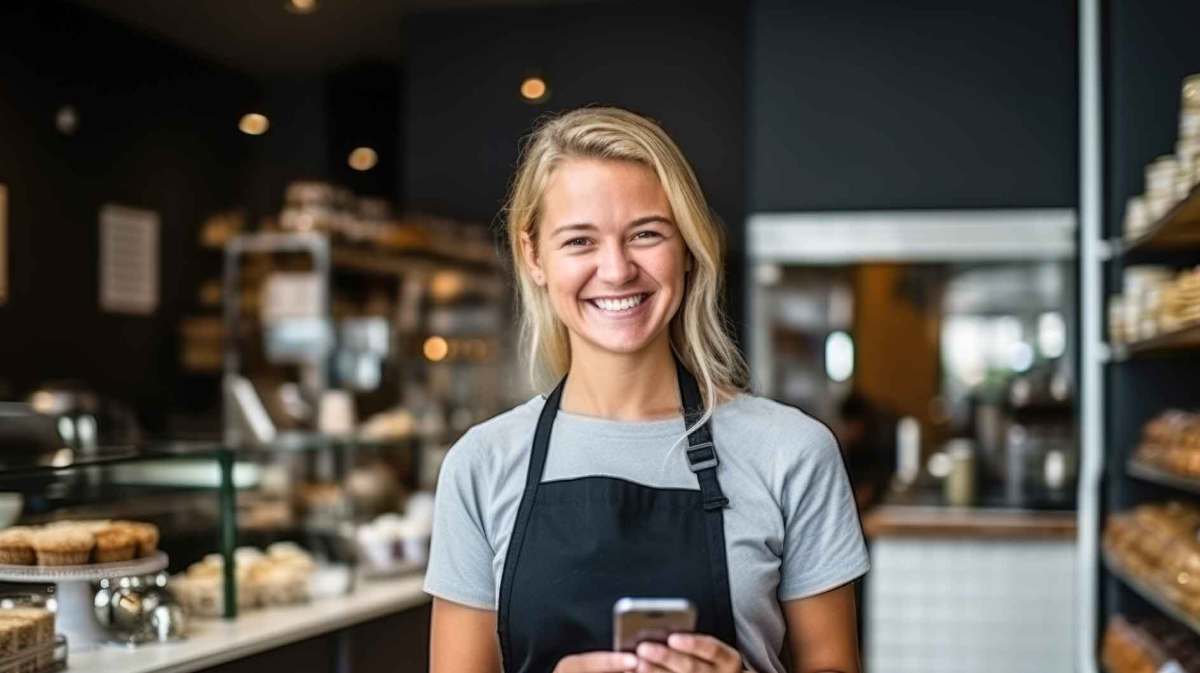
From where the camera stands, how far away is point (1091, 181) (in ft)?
19.0

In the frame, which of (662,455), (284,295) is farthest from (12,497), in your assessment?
(284,295)

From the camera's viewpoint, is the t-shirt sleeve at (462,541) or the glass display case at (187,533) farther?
the glass display case at (187,533)

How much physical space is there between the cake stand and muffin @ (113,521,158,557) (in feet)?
0.17

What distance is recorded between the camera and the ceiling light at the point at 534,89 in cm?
699

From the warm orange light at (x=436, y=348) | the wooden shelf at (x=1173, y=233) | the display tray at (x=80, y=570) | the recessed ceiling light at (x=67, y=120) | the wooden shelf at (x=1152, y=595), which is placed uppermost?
the recessed ceiling light at (x=67, y=120)

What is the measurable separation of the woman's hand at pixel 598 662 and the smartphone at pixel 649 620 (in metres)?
0.02

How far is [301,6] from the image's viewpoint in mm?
6406

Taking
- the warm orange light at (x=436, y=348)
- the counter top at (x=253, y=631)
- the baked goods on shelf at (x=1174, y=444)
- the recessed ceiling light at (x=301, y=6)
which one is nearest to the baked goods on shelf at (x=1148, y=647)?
the baked goods on shelf at (x=1174, y=444)

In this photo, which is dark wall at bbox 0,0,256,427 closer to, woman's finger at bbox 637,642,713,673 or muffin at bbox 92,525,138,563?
muffin at bbox 92,525,138,563

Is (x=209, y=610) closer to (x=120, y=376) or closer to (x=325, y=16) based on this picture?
(x=120, y=376)

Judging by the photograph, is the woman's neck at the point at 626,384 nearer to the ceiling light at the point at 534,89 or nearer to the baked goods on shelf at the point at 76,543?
the baked goods on shelf at the point at 76,543

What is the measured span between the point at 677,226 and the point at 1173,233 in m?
3.25

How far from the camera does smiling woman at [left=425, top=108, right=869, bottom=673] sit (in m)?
1.82

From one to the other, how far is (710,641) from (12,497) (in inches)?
69.8
